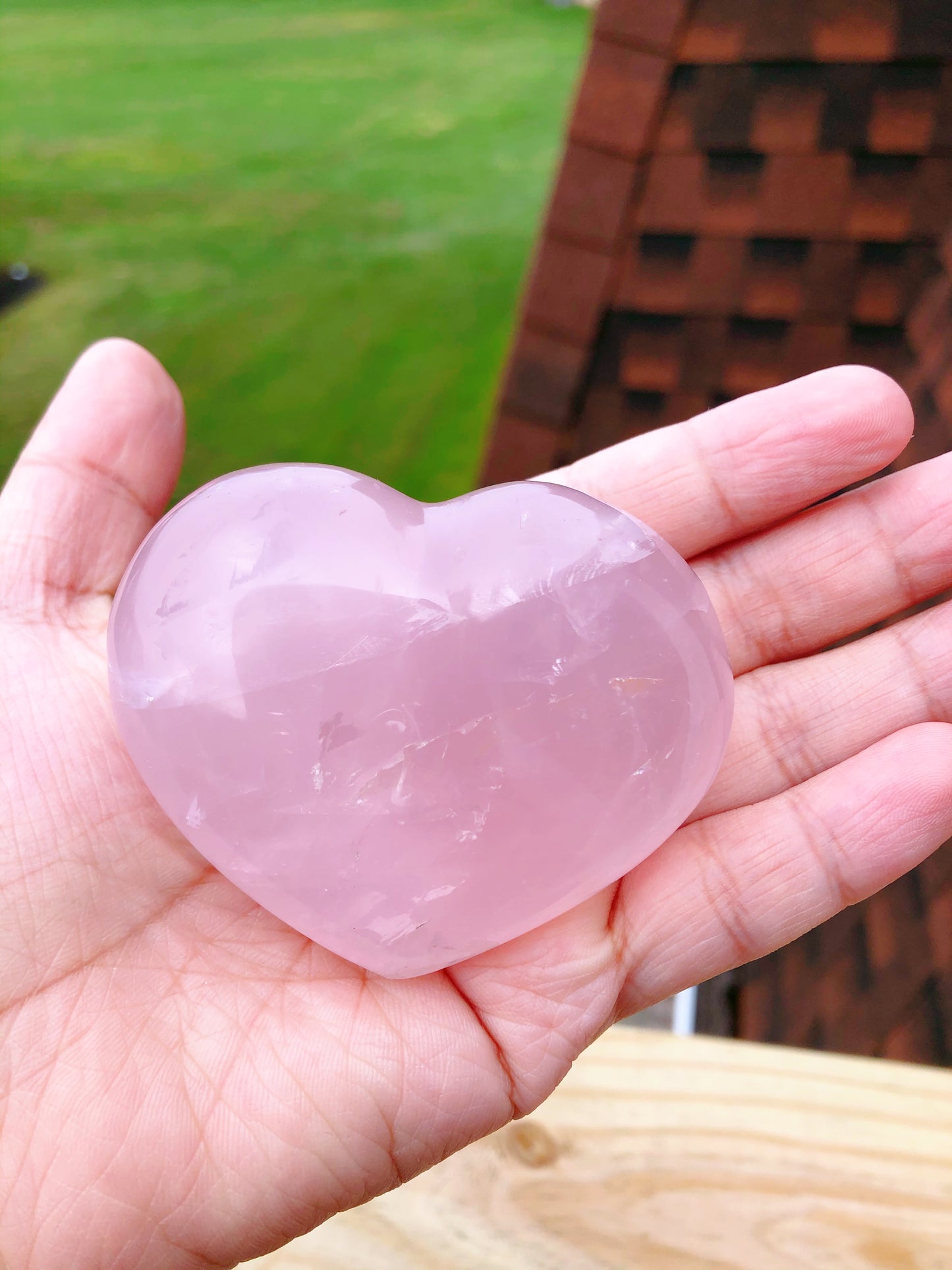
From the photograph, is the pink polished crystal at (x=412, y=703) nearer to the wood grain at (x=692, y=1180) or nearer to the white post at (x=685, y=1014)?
the wood grain at (x=692, y=1180)

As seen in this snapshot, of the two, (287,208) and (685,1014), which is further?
(287,208)

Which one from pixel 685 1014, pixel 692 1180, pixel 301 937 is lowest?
pixel 685 1014

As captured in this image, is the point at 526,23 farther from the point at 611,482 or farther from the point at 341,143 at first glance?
the point at 611,482

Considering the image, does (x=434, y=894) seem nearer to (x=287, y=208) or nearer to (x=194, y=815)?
(x=194, y=815)

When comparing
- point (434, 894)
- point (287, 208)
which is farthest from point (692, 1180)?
point (287, 208)

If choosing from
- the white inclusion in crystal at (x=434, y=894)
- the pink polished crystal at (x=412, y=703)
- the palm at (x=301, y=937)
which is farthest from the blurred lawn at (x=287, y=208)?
the white inclusion in crystal at (x=434, y=894)

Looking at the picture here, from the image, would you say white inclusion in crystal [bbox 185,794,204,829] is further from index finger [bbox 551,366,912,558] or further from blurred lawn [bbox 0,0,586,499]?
blurred lawn [bbox 0,0,586,499]

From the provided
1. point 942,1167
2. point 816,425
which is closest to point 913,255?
point 816,425

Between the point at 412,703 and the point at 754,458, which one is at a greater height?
the point at 754,458
